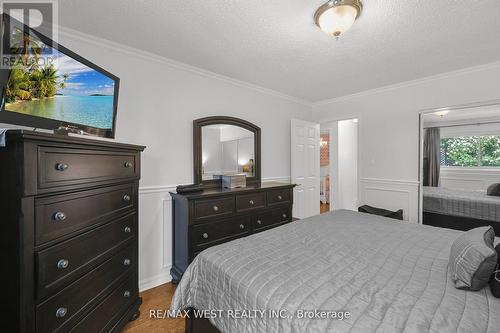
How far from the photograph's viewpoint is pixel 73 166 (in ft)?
3.92

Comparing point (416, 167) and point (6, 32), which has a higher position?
point (6, 32)

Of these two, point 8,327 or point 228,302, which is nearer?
point 8,327

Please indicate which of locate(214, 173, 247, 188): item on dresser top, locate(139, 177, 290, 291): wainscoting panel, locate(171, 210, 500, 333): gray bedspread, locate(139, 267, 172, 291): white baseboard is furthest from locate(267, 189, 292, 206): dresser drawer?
locate(139, 267, 172, 291): white baseboard

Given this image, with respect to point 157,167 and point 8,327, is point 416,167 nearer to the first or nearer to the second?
point 157,167

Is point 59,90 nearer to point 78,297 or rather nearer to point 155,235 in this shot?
point 78,297

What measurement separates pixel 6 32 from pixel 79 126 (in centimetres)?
A: 59

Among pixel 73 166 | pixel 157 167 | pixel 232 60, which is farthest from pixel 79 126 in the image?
pixel 232 60

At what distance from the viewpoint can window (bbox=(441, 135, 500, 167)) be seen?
543cm

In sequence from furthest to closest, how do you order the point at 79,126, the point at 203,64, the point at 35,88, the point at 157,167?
the point at 203,64 → the point at 157,167 → the point at 79,126 → the point at 35,88

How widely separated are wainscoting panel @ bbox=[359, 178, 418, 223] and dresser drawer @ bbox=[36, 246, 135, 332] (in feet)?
11.8

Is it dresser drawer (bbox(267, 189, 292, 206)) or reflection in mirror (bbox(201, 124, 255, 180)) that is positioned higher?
reflection in mirror (bbox(201, 124, 255, 180))

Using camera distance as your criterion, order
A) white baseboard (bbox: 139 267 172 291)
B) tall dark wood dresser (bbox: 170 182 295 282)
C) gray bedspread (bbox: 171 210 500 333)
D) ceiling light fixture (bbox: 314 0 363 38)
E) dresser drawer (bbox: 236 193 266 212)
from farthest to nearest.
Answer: dresser drawer (bbox: 236 193 266 212)
white baseboard (bbox: 139 267 172 291)
tall dark wood dresser (bbox: 170 182 295 282)
ceiling light fixture (bbox: 314 0 363 38)
gray bedspread (bbox: 171 210 500 333)

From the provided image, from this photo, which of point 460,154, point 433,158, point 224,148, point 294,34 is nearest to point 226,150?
point 224,148

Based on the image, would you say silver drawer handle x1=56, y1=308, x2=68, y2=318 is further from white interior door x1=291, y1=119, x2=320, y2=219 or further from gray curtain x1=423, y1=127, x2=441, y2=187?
gray curtain x1=423, y1=127, x2=441, y2=187
